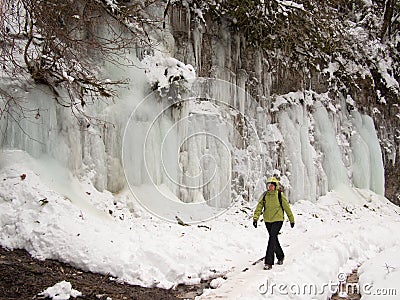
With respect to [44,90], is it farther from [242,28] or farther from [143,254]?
[242,28]

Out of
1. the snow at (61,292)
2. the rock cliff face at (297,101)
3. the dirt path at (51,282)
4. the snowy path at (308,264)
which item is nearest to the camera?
the snow at (61,292)

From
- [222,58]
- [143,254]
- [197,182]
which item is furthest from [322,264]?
[222,58]

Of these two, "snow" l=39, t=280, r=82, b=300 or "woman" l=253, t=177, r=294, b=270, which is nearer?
"snow" l=39, t=280, r=82, b=300

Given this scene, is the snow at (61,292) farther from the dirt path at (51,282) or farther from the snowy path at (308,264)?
the snowy path at (308,264)

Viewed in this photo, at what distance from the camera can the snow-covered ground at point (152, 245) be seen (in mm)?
5223

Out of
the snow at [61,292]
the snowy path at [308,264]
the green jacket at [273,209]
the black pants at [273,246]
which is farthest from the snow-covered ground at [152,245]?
the snow at [61,292]

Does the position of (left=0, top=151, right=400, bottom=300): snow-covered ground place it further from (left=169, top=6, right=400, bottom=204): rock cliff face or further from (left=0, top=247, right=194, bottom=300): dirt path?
(left=169, top=6, right=400, bottom=204): rock cliff face

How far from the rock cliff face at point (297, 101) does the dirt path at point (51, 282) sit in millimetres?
6744

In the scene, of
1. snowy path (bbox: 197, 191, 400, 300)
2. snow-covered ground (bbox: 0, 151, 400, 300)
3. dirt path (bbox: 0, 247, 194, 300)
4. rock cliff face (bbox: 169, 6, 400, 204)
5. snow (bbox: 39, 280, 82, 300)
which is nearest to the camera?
snow (bbox: 39, 280, 82, 300)

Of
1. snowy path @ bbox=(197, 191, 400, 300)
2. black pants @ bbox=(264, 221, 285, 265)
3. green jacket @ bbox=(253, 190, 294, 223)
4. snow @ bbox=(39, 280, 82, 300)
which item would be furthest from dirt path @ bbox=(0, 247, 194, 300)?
green jacket @ bbox=(253, 190, 294, 223)

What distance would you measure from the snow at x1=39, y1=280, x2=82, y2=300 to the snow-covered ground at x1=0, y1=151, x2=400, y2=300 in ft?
3.06

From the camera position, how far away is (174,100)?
385 inches

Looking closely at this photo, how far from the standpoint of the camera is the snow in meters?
4.58

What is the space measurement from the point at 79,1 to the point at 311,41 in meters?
7.37
